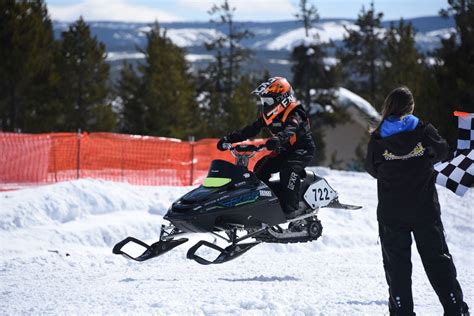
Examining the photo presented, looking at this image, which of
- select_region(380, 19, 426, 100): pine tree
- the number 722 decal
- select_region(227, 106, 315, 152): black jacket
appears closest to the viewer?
select_region(227, 106, 315, 152): black jacket

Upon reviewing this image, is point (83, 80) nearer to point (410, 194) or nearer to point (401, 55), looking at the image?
point (401, 55)

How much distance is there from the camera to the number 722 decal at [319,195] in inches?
367

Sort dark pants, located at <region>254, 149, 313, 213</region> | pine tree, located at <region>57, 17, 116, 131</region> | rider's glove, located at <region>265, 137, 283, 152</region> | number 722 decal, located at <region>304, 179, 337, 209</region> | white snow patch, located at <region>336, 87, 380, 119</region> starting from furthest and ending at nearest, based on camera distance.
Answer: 1. white snow patch, located at <region>336, 87, 380, 119</region>
2. pine tree, located at <region>57, 17, 116, 131</region>
3. number 722 decal, located at <region>304, 179, 337, 209</region>
4. dark pants, located at <region>254, 149, 313, 213</region>
5. rider's glove, located at <region>265, 137, 283, 152</region>

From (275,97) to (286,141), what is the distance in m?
0.55

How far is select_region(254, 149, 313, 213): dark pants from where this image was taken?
8961mm

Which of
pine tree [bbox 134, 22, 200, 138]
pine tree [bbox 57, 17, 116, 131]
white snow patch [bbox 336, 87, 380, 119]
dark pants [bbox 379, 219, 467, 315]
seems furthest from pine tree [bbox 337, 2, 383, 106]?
dark pants [bbox 379, 219, 467, 315]

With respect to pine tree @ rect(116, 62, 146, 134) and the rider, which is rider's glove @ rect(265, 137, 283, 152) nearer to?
the rider

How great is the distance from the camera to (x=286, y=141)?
8.73 m

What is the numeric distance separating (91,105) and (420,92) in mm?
16729

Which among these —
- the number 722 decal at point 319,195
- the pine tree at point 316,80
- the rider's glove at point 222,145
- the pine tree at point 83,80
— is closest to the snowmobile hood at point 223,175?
the rider's glove at point 222,145

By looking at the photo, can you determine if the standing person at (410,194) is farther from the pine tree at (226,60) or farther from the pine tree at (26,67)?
the pine tree at (226,60)

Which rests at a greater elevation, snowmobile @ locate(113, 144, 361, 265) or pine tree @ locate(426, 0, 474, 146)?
pine tree @ locate(426, 0, 474, 146)

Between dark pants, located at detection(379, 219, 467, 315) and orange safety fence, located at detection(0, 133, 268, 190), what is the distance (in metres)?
11.6

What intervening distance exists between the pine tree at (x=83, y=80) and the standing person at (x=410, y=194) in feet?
97.3
